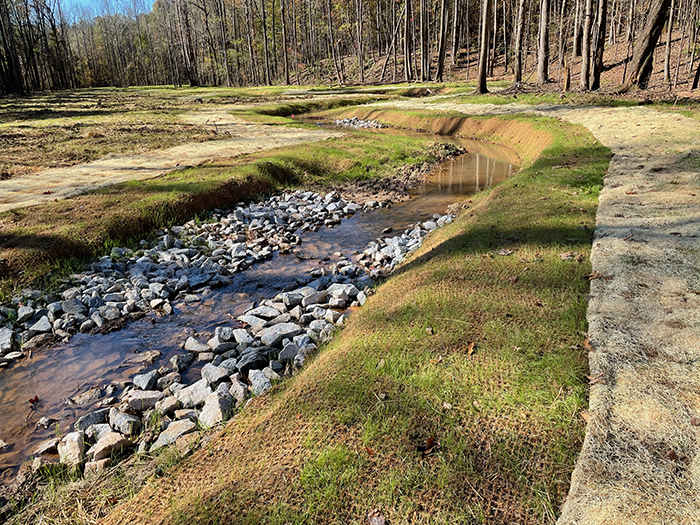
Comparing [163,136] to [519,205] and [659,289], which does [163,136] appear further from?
[659,289]

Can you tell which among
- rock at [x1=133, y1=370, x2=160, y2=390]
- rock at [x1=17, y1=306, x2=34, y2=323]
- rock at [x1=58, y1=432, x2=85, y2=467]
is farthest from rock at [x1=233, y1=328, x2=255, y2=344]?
rock at [x1=17, y1=306, x2=34, y2=323]

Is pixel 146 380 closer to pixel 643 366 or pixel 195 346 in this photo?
pixel 195 346

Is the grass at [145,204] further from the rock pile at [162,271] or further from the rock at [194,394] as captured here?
the rock at [194,394]

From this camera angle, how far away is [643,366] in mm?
2561

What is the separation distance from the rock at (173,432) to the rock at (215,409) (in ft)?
0.29

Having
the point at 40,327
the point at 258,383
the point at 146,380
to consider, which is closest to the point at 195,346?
the point at 146,380

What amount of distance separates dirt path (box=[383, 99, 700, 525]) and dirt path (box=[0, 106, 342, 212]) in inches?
339

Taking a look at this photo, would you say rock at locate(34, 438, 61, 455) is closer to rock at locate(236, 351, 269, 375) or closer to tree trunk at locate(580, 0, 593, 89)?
rock at locate(236, 351, 269, 375)

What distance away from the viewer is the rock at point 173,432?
291 centimetres

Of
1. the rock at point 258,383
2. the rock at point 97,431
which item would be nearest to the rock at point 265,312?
the rock at point 258,383

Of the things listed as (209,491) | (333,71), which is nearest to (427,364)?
(209,491)

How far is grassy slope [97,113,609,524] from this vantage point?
199 cm

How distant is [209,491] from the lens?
2172 mm

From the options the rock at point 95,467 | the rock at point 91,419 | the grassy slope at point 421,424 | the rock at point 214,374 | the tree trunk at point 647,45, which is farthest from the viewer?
the tree trunk at point 647,45
